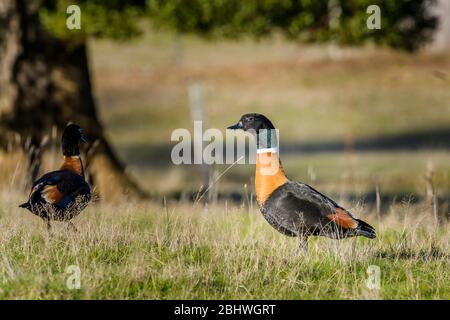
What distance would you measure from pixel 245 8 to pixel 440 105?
2352cm

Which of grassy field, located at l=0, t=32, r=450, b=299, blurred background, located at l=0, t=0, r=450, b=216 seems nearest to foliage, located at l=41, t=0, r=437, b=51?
blurred background, located at l=0, t=0, r=450, b=216

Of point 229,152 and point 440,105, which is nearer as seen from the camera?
point 229,152

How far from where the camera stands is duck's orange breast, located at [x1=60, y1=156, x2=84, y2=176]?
8.05m

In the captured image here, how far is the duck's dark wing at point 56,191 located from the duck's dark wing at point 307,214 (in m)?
1.76

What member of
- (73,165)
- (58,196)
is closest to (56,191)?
(58,196)

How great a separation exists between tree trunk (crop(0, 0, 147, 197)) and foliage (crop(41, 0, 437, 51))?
0.72m

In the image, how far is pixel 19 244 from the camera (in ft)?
25.6

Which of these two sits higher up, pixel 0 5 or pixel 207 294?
pixel 0 5

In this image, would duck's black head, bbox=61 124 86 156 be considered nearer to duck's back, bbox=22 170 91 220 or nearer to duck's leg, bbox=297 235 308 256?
duck's back, bbox=22 170 91 220

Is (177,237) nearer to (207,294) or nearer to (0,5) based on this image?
(207,294)

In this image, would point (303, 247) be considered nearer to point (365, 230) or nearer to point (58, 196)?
point (365, 230)

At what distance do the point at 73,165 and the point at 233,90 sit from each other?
32.7 metres
